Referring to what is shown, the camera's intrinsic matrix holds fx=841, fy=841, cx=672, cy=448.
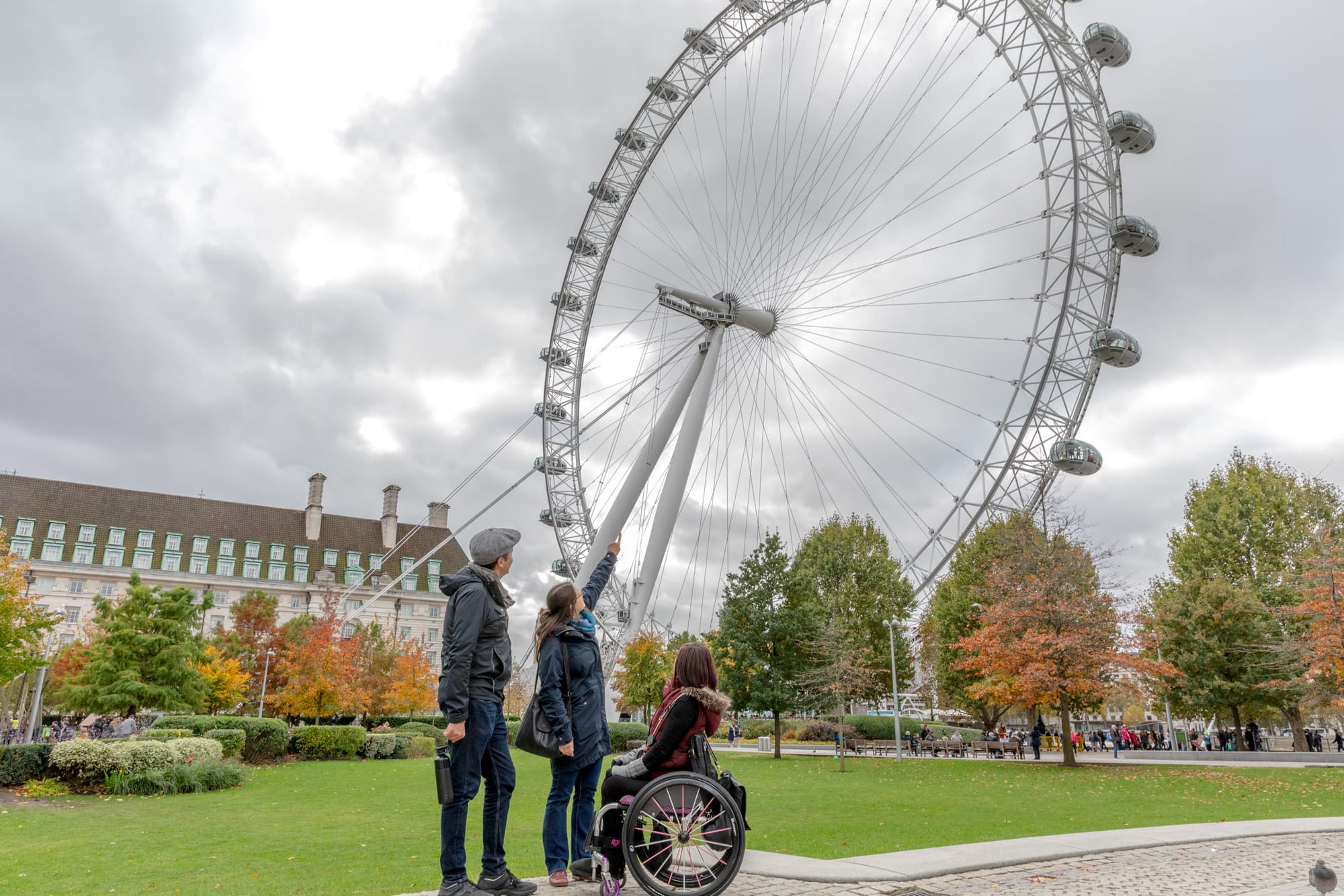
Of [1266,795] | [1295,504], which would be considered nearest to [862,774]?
[1266,795]

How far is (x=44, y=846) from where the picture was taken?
9586 mm

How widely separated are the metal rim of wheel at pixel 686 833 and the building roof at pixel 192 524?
6817 cm

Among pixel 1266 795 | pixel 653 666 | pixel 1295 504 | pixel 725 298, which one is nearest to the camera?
pixel 1266 795

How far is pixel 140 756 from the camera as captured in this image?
52.2 feet

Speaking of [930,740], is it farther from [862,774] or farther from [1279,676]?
[862,774]

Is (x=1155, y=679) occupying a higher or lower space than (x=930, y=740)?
higher

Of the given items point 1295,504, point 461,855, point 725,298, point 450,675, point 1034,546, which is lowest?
point 461,855

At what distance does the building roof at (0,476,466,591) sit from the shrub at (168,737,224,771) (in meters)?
52.6

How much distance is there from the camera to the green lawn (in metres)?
7.86

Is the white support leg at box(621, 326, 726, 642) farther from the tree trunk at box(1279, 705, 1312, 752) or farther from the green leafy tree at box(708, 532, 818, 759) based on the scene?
the tree trunk at box(1279, 705, 1312, 752)

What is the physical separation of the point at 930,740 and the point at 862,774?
61.1 feet

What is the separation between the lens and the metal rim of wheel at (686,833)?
5105 mm

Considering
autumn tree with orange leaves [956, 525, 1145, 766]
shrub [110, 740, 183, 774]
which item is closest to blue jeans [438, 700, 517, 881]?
shrub [110, 740, 183, 774]

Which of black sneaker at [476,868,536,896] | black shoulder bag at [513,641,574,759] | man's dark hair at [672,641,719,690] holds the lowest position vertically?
black sneaker at [476,868,536,896]
